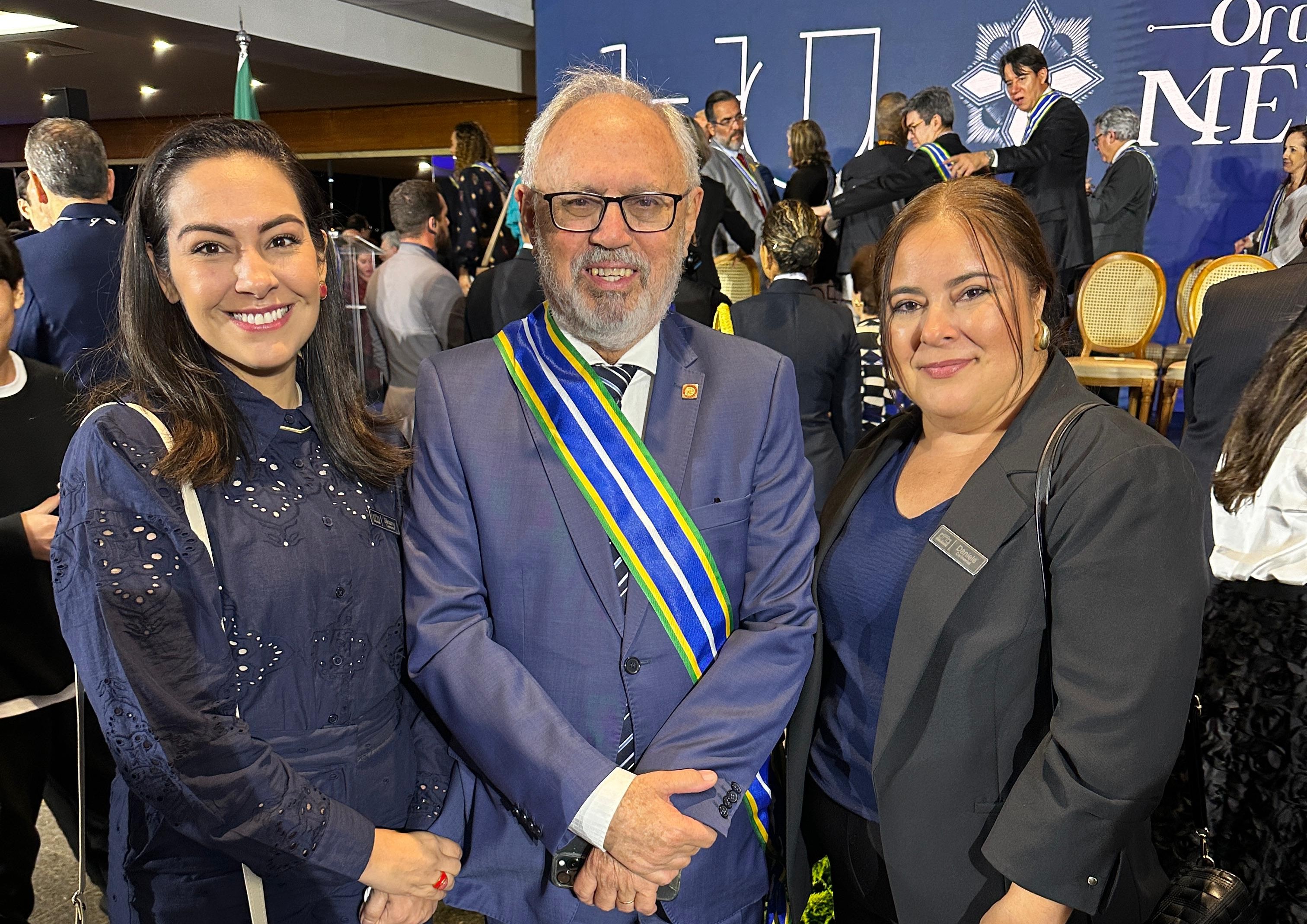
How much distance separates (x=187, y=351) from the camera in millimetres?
1268

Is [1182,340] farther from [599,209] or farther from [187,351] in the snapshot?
[187,351]

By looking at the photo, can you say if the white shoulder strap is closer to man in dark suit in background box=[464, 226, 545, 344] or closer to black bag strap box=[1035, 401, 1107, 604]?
black bag strap box=[1035, 401, 1107, 604]

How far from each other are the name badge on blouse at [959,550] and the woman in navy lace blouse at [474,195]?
14.5 ft

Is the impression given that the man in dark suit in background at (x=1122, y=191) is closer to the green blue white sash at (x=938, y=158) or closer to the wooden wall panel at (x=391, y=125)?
the green blue white sash at (x=938, y=158)

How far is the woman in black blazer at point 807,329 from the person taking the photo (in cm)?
348

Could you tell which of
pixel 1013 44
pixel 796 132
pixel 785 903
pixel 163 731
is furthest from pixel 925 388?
pixel 1013 44

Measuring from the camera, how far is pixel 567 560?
1.36 metres

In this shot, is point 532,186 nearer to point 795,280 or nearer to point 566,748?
point 566,748

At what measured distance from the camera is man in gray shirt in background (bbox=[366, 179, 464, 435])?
469 cm

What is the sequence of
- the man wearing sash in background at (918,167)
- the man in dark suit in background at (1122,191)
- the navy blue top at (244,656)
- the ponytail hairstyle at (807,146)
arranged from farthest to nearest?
the man in dark suit in background at (1122,191) → the ponytail hairstyle at (807,146) → the man wearing sash in background at (918,167) → the navy blue top at (244,656)

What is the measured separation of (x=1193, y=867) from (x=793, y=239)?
8.42ft

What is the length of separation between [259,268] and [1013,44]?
26.0 ft

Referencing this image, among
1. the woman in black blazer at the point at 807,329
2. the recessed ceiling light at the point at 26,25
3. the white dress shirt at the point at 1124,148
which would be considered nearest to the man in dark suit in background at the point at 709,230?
the woman in black blazer at the point at 807,329

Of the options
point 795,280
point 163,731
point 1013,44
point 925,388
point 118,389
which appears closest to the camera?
point 163,731
